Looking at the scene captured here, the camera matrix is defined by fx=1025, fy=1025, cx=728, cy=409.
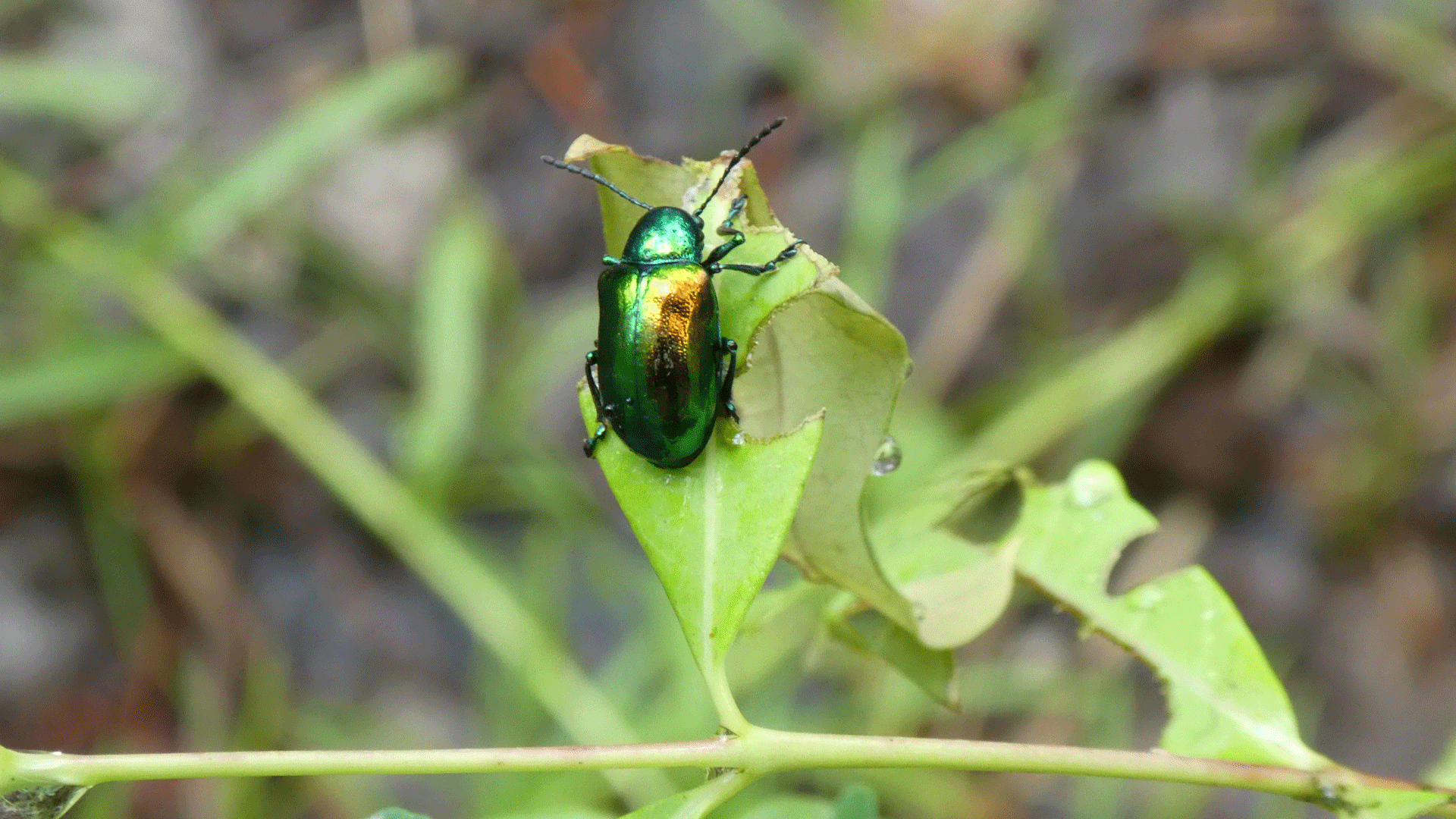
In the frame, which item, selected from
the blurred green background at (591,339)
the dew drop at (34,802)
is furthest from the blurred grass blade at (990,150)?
the dew drop at (34,802)

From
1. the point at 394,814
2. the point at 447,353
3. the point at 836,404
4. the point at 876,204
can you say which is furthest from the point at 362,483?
the point at 836,404

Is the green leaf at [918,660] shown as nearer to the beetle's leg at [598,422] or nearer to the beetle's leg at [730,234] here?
the beetle's leg at [598,422]

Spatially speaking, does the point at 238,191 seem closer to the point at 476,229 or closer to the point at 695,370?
the point at 476,229

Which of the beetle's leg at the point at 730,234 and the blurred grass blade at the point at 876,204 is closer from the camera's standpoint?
the beetle's leg at the point at 730,234

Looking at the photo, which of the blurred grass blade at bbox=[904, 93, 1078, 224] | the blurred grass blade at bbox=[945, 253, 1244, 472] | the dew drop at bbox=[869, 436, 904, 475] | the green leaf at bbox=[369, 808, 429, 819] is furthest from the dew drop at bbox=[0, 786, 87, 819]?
the blurred grass blade at bbox=[904, 93, 1078, 224]

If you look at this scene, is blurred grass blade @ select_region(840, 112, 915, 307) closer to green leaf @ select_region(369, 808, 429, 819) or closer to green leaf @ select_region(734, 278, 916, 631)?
green leaf @ select_region(734, 278, 916, 631)

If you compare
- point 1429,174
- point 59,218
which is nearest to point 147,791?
point 59,218

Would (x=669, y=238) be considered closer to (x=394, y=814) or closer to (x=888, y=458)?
(x=888, y=458)
